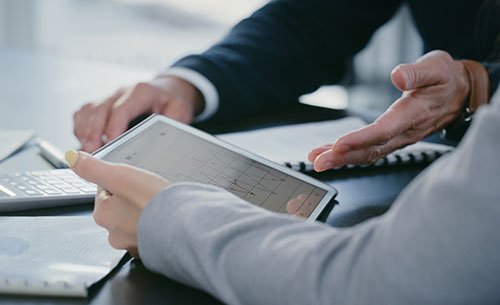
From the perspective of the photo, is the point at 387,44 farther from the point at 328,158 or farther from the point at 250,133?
the point at 328,158

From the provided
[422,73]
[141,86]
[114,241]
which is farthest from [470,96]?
[114,241]

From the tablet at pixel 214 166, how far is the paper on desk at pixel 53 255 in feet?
0.24

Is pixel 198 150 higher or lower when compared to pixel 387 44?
higher

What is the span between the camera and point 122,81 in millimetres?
1279

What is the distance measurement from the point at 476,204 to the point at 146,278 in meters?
0.25

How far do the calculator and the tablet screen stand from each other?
9cm

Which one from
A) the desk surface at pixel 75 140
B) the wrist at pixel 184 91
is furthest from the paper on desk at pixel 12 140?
the wrist at pixel 184 91

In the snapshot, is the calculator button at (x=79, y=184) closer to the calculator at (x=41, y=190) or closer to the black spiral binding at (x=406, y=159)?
the calculator at (x=41, y=190)

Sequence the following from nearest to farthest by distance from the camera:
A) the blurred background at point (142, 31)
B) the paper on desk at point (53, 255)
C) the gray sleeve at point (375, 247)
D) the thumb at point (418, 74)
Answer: the gray sleeve at point (375, 247) < the paper on desk at point (53, 255) < the thumb at point (418, 74) < the blurred background at point (142, 31)

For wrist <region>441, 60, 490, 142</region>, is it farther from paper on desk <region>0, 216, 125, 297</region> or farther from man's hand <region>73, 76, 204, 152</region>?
paper on desk <region>0, 216, 125, 297</region>

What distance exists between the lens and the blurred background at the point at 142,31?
267 centimetres

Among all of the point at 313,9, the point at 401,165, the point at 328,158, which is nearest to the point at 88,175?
the point at 328,158

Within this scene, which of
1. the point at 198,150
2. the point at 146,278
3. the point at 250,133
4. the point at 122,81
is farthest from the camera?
the point at 122,81

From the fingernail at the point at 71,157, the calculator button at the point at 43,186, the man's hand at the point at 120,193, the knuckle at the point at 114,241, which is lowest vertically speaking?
the calculator button at the point at 43,186
